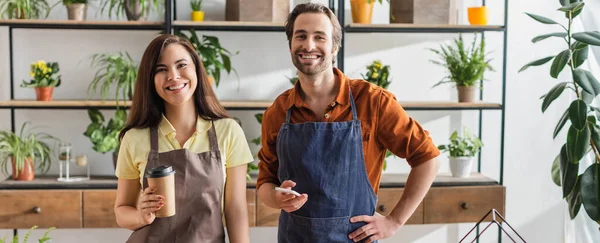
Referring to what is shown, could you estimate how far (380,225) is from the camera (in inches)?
74.4

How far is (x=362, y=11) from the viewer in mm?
3492

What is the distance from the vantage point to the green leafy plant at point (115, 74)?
11.1 ft

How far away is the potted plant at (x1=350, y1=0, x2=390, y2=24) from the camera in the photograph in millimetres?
3484

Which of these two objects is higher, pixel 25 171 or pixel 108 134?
pixel 108 134

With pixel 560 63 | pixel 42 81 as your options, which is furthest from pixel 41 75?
pixel 560 63

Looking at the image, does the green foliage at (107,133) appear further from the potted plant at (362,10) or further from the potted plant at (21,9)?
the potted plant at (362,10)

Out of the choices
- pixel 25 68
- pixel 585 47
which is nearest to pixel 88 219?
pixel 25 68

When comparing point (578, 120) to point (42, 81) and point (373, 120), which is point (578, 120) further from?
point (42, 81)

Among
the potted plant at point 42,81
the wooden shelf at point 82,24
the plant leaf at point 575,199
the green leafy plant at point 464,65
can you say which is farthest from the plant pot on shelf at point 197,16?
the plant leaf at point 575,199

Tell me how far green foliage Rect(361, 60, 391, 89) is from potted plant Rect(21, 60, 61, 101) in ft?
5.33

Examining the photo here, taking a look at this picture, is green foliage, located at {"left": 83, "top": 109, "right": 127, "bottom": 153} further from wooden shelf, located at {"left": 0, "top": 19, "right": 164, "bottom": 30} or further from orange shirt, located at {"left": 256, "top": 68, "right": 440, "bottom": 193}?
orange shirt, located at {"left": 256, "top": 68, "right": 440, "bottom": 193}

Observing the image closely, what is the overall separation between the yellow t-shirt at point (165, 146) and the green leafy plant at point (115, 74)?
1454 mm

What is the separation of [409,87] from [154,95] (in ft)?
7.19

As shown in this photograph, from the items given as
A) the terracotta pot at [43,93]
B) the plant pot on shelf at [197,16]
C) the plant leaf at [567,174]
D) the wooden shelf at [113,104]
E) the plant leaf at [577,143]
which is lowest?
the plant leaf at [567,174]
